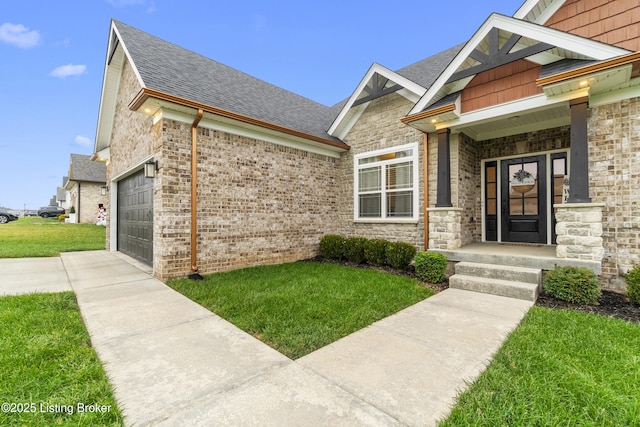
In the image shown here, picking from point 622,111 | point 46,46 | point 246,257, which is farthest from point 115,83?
point 46,46

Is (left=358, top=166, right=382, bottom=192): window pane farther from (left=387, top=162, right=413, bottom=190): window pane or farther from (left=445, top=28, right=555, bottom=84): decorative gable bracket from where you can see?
(left=445, top=28, right=555, bottom=84): decorative gable bracket

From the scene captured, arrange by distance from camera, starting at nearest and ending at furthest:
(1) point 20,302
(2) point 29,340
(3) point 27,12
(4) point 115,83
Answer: (2) point 29,340
(1) point 20,302
(4) point 115,83
(3) point 27,12

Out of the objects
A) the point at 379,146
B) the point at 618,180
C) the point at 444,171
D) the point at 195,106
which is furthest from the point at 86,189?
the point at 618,180

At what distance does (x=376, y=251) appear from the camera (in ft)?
23.4

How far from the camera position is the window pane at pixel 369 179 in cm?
816

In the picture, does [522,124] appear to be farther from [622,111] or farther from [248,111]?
[248,111]

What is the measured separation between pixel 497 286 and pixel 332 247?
4244 mm

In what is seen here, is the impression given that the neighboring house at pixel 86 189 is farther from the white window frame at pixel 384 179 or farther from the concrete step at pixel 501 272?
the concrete step at pixel 501 272

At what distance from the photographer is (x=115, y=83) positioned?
919 cm

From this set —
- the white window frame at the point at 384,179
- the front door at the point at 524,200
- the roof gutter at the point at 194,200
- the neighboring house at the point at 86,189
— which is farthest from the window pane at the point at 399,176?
the neighboring house at the point at 86,189

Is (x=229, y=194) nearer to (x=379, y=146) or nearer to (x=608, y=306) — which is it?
(x=379, y=146)

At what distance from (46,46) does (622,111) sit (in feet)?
140

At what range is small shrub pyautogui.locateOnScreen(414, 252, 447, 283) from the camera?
5.66 metres

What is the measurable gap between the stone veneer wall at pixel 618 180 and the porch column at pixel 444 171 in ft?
7.84
